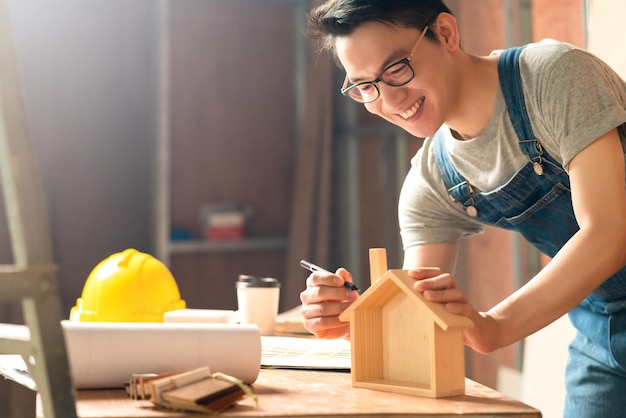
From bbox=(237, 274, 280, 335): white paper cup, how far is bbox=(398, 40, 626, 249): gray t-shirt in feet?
1.13

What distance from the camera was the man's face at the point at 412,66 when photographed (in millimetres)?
1439

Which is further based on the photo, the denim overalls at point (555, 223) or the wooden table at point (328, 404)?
the denim overalls at point (555, 223)

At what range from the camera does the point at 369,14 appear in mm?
1420

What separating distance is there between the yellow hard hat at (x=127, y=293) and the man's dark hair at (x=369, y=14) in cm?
68

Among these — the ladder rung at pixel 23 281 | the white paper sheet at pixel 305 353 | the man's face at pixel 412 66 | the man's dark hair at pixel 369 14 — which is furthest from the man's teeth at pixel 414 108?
the ladder rung at pixel 23 281

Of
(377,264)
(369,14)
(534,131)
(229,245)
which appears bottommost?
(229,245)

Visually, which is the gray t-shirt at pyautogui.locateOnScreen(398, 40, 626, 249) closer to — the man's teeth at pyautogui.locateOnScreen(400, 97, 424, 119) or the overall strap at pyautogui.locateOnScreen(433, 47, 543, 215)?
the overall strap at pyautogui.locateOnScreen(433, 47, 543, 215)

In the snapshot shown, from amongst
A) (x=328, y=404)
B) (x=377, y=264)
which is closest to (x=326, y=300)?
(x=377, y=264)

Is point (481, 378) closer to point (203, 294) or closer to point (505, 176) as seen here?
point (203, 294)

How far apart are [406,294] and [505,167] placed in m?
0.49

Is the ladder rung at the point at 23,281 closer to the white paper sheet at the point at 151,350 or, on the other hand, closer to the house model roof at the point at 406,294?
the white paper sheet at the point at 151,350

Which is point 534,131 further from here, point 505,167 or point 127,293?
point 127,293

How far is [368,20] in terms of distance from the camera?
1425 millimetres

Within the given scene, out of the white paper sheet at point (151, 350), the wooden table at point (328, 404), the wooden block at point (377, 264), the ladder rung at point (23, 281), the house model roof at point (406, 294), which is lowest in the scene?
the wooden table at point (328, 404)
